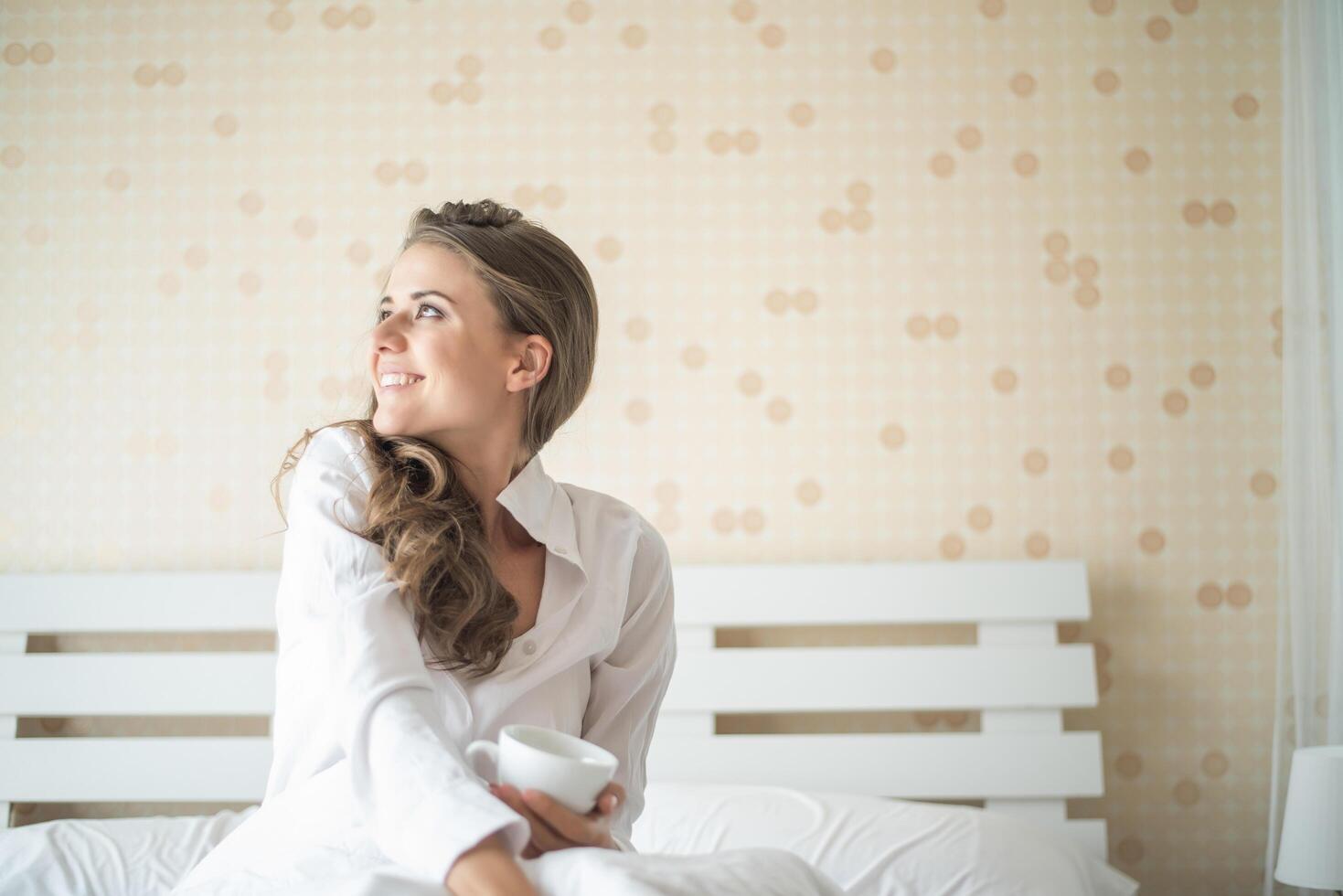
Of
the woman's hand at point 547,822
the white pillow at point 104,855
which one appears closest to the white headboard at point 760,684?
the white pillow at point 104,855

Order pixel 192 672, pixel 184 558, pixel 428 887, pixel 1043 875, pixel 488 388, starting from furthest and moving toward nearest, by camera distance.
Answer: pixel 184 558
pixel 192 672
pixel 1043 875
pixel 488 388
pixel 428 887

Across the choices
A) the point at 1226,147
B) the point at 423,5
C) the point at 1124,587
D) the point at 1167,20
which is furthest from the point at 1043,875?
the point at 423,5

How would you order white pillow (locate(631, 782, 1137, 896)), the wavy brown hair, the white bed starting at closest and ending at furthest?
the wavy brown hair, white pillow (locate(631, 782, 1137, 896)), the white bed

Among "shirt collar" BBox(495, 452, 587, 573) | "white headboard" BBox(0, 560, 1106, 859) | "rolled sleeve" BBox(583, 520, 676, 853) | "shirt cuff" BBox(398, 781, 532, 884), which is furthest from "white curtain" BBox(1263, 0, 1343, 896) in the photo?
"shirt cuff" BBox(398, 781, 532, 884)

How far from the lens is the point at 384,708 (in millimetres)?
1071

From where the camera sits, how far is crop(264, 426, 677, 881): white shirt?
100cm

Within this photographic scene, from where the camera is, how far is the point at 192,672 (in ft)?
8.04

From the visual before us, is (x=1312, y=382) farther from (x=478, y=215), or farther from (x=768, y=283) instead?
(x=478, y=215)

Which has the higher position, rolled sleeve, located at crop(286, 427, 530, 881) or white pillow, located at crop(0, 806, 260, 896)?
rolled sleeve, located at crop(286, 427, 530, 881)

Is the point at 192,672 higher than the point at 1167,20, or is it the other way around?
the point at 1167,20

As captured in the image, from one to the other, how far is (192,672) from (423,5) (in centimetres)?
158

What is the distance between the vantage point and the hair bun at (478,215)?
54.9 inches

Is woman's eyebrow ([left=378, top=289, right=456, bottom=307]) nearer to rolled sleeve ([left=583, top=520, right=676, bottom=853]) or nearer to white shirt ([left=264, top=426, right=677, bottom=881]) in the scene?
white shirt ([left=264, top=426, right=677, bottom=881])

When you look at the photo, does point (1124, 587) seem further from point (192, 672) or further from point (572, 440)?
point (192, 672)
